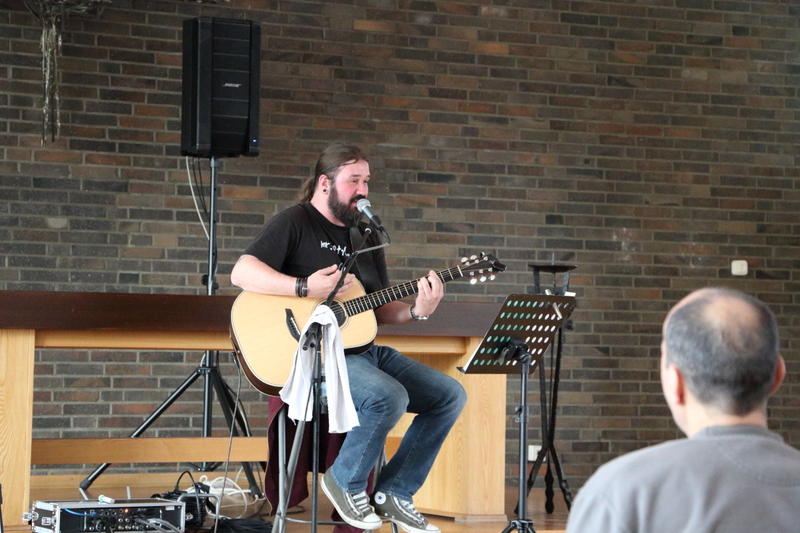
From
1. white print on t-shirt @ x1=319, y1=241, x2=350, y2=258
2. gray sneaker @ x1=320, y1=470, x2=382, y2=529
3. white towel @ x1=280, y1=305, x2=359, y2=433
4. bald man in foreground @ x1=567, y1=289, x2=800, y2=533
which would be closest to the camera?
bald man in foreground @ x1=567, y1=289, x2=800, y2=533

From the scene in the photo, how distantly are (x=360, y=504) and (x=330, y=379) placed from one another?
1.59ft

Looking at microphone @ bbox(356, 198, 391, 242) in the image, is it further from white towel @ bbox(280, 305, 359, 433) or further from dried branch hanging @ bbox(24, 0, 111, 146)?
dried branch hanging @ bbox(24, 0, 111, 146)

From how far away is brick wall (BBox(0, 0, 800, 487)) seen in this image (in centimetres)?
496

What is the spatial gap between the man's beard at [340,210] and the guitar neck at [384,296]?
0.35 metres

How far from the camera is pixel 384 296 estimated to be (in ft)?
10.8

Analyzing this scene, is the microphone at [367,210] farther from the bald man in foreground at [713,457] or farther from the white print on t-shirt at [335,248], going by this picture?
the bald man in foreground at [713,457]

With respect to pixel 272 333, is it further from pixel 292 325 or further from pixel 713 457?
pixel 713 457


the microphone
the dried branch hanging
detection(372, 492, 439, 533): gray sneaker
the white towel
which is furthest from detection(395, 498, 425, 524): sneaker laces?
A: the dried branch hanging

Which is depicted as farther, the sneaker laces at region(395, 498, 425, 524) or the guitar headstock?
the guitar headstock

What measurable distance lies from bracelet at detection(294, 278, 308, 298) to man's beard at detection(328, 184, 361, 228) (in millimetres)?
380

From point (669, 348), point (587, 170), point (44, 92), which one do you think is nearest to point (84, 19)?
point (44, 92)

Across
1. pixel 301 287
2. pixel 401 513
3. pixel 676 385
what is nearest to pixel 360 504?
pixel 401 513

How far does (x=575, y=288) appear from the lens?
557 centimetres

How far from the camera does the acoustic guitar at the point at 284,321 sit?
10.3ft
